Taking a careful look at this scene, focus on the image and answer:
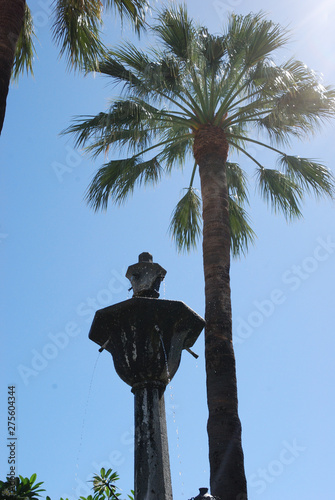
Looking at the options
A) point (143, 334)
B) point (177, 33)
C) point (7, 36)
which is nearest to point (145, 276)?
point (143, 334)

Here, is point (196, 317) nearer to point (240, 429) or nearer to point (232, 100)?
point (240, 429)

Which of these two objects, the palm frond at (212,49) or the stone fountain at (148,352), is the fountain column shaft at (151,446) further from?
the palm frond at (212,49)

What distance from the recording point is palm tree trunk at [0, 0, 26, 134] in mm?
6227

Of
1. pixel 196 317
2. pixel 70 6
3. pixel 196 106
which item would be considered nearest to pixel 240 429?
pixel 196 317

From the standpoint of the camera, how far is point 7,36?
6.64 m

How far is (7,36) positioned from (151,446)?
4805mm

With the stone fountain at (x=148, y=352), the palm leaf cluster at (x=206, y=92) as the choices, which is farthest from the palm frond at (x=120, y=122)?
the stone fountain at (x=148, y=352)

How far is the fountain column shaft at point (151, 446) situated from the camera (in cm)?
394

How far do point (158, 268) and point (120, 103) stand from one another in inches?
246

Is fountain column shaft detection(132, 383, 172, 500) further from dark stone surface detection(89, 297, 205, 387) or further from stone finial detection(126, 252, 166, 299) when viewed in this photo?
stone finial detection(126, 252, 166, 299)

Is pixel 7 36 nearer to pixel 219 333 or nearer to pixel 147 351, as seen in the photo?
pixel 147 351

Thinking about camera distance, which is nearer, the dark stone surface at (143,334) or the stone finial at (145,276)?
the dark stone surface at (143,334)

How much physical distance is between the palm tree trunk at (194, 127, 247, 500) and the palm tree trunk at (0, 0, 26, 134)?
13.2 ft

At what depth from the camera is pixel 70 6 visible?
8.82 m
